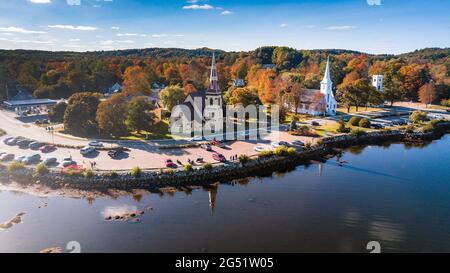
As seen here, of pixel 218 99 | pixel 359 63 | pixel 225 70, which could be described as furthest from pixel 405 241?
pixel 359 63

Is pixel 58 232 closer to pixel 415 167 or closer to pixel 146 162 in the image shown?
pixel 146 162

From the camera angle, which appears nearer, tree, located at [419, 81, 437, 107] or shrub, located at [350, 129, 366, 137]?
shrub, located at [350, 129, 366, 137]

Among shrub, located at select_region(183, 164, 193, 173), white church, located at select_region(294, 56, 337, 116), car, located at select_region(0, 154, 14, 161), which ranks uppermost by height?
white church, located at select_region(294, 56, 337, 116)

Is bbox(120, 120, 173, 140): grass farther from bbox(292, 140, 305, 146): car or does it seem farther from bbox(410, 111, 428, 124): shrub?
bbox(410, 111, 428, 124): shrub

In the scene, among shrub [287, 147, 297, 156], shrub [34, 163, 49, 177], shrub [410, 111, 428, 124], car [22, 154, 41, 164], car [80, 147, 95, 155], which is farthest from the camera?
shrub [410, 111, 428, 124]

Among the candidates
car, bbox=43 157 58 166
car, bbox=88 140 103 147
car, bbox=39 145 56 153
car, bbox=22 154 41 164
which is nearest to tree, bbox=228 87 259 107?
car, bbox=88 140 103 147

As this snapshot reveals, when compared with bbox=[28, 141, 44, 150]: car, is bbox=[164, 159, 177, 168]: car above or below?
below

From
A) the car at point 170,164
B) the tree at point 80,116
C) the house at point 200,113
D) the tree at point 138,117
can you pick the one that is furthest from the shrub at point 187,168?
the tree at point 80,116

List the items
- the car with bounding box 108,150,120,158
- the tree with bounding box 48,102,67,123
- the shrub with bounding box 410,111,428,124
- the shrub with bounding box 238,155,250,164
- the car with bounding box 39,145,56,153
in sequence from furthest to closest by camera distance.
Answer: the shrub with bounding box 410,111,428,124 → the tree with bounding box 48,102,67,123 → the car with bounding box 39,145,56,153 → the car with bounding box 108,150,120,158 → the shrub with bounding box 238,155,250,164
